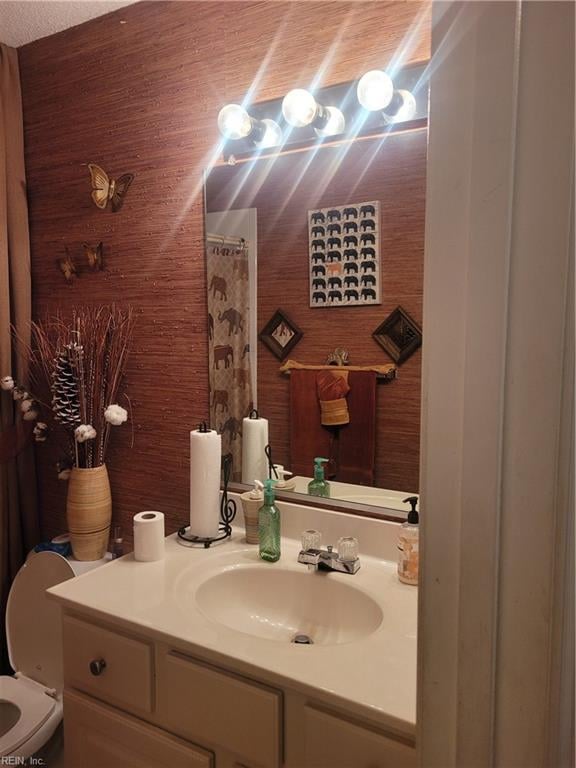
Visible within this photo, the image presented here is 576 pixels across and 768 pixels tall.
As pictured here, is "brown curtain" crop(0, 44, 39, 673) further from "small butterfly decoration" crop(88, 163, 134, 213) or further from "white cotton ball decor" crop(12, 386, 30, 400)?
"small butterfly decoration" crop(88, 163, 134, 213)

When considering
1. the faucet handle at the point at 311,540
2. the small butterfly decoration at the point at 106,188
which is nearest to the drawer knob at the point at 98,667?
the faucet handle at the point at 311,540

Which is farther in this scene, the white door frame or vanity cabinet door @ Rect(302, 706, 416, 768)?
vanity cabinet door @ Rect(302, 706, 416, 768)

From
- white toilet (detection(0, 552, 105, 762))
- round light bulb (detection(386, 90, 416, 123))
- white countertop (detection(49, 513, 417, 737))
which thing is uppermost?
round light bulb (detection(386, 90, 416, 123))

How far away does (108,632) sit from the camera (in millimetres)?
1151

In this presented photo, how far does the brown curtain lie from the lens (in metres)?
1.84

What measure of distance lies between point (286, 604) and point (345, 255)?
89 cm

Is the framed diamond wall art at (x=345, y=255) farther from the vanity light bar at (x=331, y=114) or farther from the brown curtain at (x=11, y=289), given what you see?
the brown curtain at (x=11, y=289)

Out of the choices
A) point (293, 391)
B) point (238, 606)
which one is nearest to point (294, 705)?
point (238, 606)

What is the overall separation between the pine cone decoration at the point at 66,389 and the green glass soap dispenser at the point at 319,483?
771 mm

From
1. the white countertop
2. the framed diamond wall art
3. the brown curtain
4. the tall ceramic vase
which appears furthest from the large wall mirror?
the brown curtain

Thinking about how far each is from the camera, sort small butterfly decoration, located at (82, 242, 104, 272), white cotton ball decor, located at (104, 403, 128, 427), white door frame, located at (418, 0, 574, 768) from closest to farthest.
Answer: white door frame, located at (418, 0, 574, 768), white cotton ball decor, located at (104, 403, 128, 427), small butterfly decoration, located at (82, 242, 104, 272)

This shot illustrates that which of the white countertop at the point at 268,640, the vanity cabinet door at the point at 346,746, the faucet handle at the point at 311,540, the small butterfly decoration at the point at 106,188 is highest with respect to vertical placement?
the small butterfly decoration at the point at 106,188

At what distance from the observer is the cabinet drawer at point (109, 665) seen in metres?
1.10

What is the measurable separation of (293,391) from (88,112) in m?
1.18
